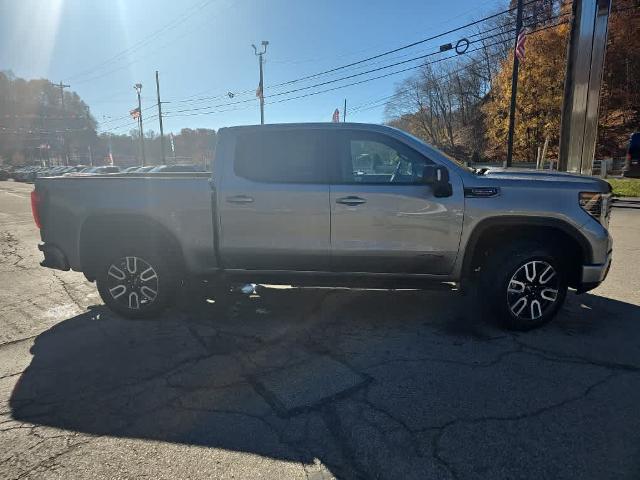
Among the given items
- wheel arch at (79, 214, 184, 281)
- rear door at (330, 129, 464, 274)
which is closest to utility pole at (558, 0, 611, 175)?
rear door at (330, 129, 464, 274)

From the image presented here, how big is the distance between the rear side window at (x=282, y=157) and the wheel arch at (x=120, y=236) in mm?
1017

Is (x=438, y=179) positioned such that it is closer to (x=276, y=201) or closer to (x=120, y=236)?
(x=276, y=201)

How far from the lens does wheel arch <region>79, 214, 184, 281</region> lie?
4109 mm

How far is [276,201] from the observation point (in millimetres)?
3891

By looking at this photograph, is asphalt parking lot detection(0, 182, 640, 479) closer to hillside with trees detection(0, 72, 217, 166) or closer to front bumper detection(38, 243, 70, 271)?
front bumper detection(38, 243, 70, 271)

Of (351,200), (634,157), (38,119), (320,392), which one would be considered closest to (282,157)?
(351,200)

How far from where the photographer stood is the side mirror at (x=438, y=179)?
11.7 feet

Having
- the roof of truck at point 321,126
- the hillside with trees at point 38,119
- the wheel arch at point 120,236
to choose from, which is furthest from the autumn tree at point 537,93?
the hillside with trees at point 38,119

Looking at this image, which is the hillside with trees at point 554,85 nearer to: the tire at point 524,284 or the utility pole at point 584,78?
the utility pole at point 584,78

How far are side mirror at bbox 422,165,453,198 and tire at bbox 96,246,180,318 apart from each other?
8.74 ft

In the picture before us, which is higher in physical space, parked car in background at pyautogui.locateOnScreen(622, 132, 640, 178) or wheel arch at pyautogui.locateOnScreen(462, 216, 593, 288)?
parked car in background at pyautogui.locateOnScreen(622, 132, 640, 178)

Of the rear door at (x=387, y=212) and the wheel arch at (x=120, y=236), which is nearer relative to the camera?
the rear door at (x=387, y=212)

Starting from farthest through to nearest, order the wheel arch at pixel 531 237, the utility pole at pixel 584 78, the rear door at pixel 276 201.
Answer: the utility pole at pixel 584 78
the rear door at pixel 276 201
the wheel arch at pixel 531 237

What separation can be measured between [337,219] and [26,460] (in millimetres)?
2807
